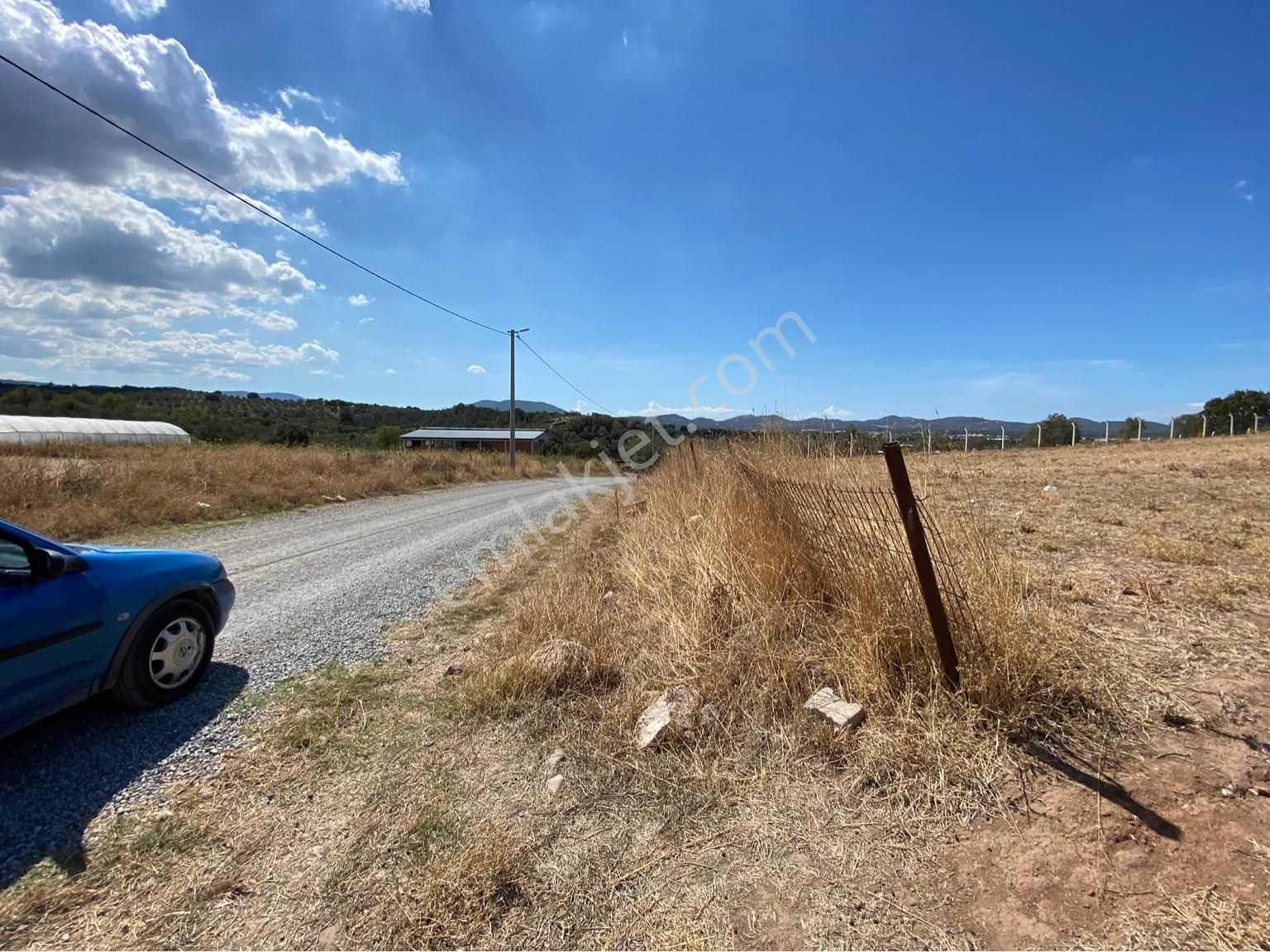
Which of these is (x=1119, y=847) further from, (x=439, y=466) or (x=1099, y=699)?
(x=439, y=466)

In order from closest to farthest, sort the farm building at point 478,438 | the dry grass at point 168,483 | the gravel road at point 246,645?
1. the gravel road at point 246,645
2. the dry grass at point 168,483
3. the farm building at point 478,438

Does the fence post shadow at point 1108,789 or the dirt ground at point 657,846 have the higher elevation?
the fence post shadow at point 1108,789

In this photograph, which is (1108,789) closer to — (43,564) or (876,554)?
(876,554)

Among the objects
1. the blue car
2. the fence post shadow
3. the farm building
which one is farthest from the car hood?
the farm building

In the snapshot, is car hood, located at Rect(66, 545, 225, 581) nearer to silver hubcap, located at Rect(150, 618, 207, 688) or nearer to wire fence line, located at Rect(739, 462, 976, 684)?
silver hubcap, located at Rect(150, 618, 207, 688)

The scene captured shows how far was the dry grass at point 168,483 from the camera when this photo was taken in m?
A: 8.94

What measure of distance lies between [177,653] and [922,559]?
4.47 m

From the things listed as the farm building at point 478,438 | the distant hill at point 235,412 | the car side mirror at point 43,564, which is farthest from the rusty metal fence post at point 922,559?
the farm building at point 478,438

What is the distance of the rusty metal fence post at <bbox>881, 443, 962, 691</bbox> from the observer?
8.96 ft

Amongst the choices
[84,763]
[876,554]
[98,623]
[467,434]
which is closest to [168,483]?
[98,623]

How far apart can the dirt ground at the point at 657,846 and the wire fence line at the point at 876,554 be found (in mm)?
827

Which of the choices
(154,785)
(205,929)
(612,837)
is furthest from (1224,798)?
(154,785)

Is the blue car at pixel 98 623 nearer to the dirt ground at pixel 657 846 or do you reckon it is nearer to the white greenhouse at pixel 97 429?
the dirt ground at pixel 657 846

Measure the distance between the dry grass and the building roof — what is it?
46.7 metres
